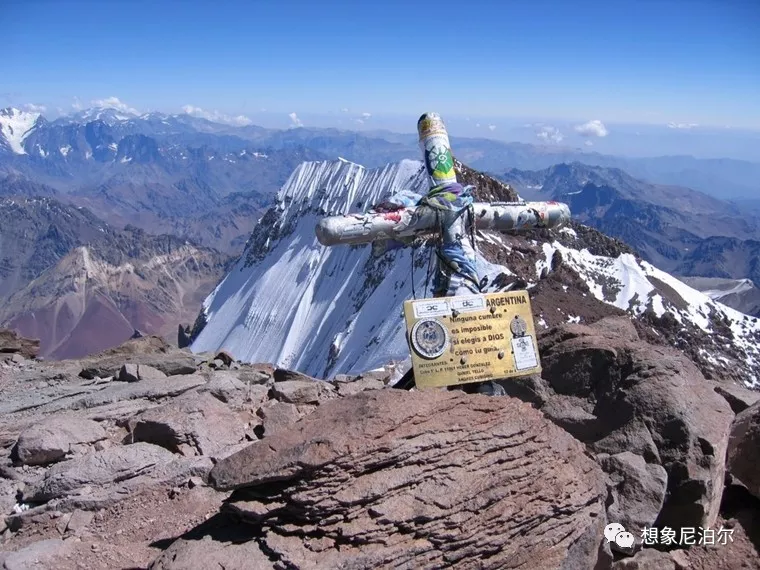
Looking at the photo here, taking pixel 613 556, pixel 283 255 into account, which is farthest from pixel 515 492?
pixel 283 255

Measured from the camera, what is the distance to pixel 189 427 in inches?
352

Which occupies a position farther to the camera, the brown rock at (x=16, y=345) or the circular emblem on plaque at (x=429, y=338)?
the brown rock at (x=16, y=345)

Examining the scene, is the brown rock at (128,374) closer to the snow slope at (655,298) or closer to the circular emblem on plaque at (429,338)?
the circular emblem on plaque at (429,338)

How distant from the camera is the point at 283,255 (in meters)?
92.2

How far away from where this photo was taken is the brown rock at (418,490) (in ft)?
17.7

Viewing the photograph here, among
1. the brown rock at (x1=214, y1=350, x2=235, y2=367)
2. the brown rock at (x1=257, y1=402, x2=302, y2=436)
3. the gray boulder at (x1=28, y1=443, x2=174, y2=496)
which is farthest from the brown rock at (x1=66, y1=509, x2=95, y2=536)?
the brown rock at (x1=214, y1=350, x2=235, y2=367)

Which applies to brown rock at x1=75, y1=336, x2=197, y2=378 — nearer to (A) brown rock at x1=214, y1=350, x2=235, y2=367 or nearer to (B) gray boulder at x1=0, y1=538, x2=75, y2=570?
(A) brown rock at x1=214, y1=350, x2=235, y2=367

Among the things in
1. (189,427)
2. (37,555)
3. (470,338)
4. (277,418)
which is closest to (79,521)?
(37,555)

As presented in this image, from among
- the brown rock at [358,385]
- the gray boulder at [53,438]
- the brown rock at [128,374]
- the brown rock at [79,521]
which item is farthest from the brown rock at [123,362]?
the brown rock at [79,521]

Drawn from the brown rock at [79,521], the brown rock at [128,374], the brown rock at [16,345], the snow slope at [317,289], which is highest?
the brown rock at [79,521]

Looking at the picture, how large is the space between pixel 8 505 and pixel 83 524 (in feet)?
4.55

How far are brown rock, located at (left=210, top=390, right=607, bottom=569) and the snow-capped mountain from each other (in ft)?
90.2

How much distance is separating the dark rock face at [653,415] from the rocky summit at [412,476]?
0.09ft

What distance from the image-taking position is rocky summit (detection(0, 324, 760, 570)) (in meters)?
5.52
